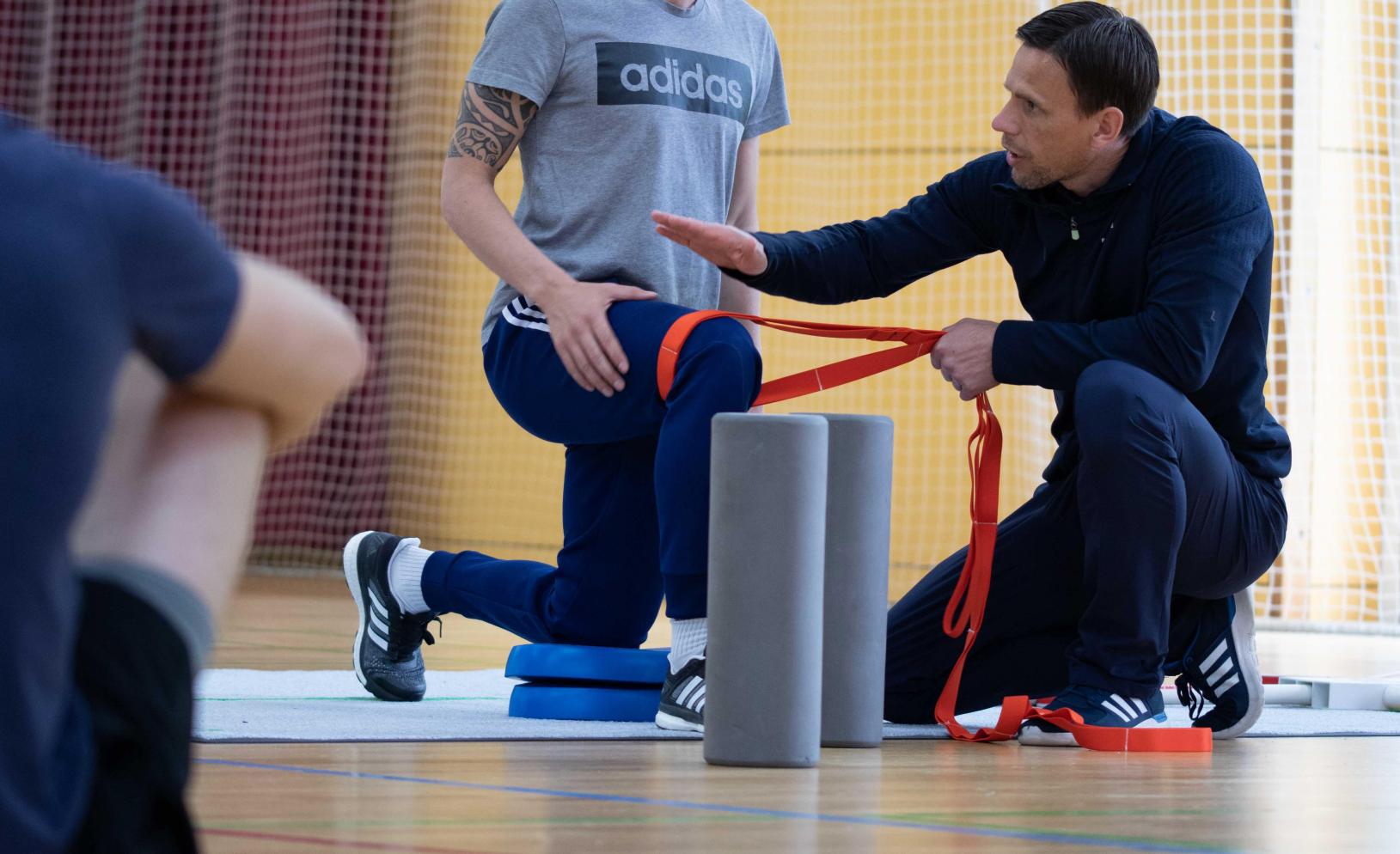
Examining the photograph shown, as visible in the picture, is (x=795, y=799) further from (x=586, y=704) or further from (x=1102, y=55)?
(x=1102, y=55)

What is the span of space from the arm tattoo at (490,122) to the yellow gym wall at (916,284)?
3.23 meters

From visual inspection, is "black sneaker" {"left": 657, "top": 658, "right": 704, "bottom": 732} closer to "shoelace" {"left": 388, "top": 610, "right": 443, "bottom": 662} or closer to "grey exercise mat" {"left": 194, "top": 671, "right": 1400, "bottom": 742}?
"grey exercise mat" {"left": 194, "top": 671, "right": 1400, "bottom": 742}

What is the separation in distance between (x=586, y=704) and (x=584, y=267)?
53cm

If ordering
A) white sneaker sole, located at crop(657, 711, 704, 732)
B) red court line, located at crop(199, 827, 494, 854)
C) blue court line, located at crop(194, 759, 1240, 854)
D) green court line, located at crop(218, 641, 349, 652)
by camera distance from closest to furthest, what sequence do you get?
red court line, located at crop(199, 827, 494, 854)
blue court line, located at crop(194, 759, 1240, 854)
white sneaker sole, located at crop(657, 711, 704, 732)
green court line, located at crop(218, 641, 349, 652)

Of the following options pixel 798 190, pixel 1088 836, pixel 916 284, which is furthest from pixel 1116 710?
pixel 798 190

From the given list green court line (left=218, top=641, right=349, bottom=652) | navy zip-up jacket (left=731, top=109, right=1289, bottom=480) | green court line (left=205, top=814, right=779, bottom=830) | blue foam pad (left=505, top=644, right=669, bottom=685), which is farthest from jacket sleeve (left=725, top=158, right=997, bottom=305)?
green court line (left=218, top=641, right=349, bottom=652)

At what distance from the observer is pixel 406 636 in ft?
7.69

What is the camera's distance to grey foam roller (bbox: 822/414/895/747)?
181 centimetres

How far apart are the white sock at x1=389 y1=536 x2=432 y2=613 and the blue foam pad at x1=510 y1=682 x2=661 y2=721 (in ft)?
0.88

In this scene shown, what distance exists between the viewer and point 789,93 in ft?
18.6

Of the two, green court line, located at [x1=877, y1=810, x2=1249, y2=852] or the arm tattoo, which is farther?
the arm tattoo

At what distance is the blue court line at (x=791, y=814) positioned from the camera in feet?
3.93

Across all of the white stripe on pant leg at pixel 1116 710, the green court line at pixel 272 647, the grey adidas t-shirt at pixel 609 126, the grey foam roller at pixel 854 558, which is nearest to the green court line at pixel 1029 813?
the grey foam roller at pixel 854 558

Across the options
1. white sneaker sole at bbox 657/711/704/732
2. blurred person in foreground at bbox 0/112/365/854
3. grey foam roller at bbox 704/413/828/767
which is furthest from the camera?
white sneaker sole at bbox 657/711/704/732
